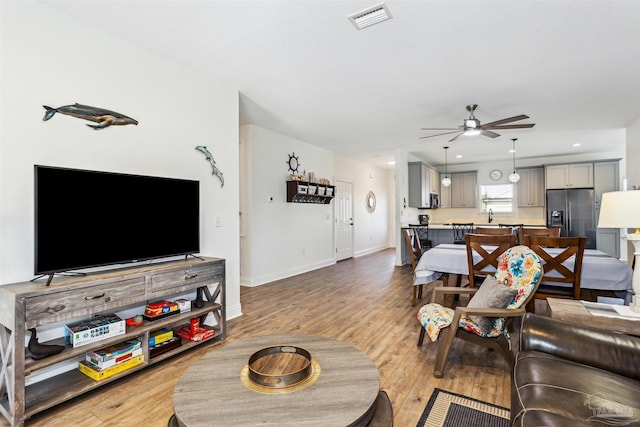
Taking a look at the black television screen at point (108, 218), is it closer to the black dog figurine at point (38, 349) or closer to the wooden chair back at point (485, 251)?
the black dog figurine at point (38, 349)

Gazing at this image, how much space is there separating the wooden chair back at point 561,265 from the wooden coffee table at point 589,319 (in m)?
0.79

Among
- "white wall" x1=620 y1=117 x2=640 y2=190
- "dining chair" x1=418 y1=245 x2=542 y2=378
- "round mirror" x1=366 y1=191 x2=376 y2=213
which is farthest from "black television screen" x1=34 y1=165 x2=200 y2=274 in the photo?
"round mirror" x1=366 y1=191 x2=376 y2=213

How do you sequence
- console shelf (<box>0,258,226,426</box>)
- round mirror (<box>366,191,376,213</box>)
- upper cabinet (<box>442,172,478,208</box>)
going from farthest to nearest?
round mirror (<box>366,191,376,213</box>) < upper cabinet (<box>442,172,478,208</box>) < console shelf (<box>0,258,226,426</box>)

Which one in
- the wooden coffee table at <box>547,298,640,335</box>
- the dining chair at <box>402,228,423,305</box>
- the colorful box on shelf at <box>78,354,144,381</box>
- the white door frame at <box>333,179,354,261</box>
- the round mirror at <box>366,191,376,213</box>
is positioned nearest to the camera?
the wooden coffee table at <box>547,298,640,335</box>

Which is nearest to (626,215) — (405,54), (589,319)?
(589,319)

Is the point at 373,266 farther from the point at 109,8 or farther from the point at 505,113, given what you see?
the point at 109,8

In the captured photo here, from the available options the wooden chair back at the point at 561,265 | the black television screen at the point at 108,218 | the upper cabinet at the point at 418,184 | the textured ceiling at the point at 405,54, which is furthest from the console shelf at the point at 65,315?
the upper cabinet at the point at 418,184

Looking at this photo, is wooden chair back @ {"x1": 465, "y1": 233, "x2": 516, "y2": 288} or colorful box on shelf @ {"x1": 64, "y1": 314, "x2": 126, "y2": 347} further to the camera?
wooden chair back @ {"x1": 465, "y1": 233, "x2": 516, "y2": 288}

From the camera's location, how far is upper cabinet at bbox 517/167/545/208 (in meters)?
7.89

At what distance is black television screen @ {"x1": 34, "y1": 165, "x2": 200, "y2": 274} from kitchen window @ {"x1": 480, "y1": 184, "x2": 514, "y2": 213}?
26.9 feet

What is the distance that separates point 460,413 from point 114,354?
232cm

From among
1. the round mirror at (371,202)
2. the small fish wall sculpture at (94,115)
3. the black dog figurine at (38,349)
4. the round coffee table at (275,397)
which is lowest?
the black dog figurine at (38,349)

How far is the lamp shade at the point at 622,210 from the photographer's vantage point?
1.85 m

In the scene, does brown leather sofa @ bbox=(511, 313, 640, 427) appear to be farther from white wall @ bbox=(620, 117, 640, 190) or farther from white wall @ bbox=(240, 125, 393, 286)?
white wall @ bbox=(620, 117, 640, 190)
